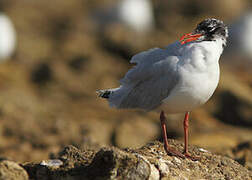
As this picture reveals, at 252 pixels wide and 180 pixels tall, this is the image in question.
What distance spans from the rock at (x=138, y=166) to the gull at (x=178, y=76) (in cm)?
20

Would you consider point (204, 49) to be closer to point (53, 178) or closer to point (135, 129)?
point (53, 178)

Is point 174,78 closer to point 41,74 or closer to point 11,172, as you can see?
point 11,172

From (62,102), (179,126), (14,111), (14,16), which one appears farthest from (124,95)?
(14,16)

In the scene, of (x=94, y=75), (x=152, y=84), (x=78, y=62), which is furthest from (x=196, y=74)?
(x=78, y=62)

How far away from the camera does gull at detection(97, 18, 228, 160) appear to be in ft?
18.3

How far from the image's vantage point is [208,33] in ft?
19.2

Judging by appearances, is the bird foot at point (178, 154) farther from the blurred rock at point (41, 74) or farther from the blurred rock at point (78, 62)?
the blurred rock at point (78, 62)

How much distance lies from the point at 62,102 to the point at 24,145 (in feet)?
14.0

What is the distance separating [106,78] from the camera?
603 inches

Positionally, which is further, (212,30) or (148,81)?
(148,81)

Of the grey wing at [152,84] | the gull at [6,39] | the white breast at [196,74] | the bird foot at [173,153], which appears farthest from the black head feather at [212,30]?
the gull at [6,39]

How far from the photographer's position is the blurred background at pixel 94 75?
10.4m

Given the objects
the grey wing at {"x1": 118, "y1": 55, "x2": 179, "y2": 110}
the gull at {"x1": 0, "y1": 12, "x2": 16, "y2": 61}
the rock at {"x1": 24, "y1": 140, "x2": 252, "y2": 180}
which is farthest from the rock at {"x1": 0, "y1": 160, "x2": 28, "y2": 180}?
the gull at {"x1": 0, "y1": 12, "x2": 16, "y2": 61}

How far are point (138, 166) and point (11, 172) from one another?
1070mm
